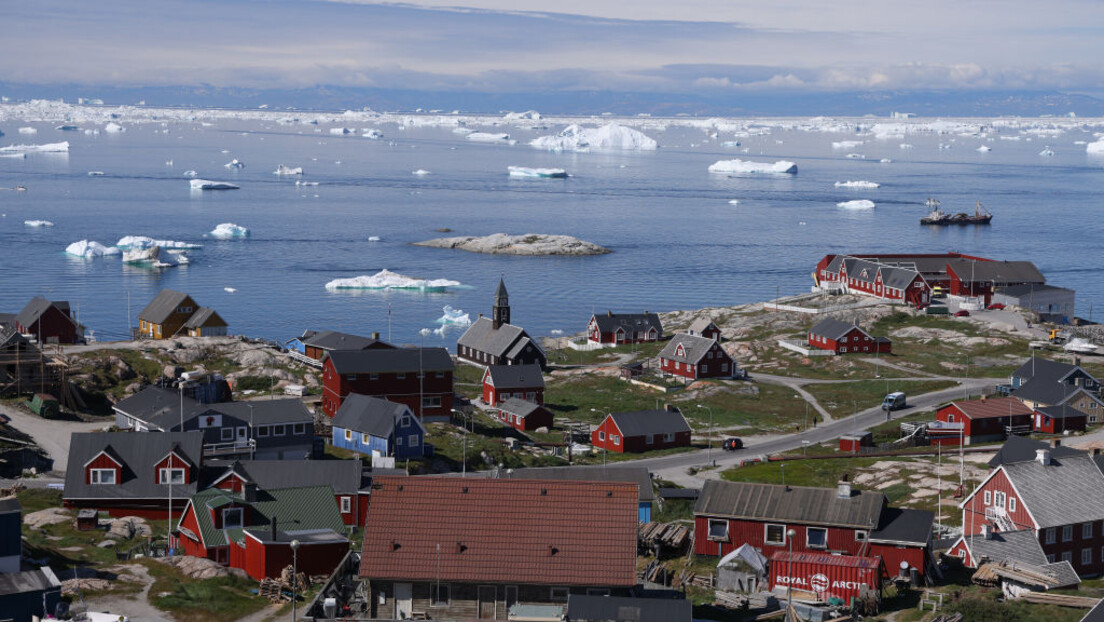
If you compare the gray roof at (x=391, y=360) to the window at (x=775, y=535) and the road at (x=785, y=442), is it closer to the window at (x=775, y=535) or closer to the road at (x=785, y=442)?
the road at (x=785, y=442)

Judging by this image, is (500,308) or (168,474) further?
(500,308)

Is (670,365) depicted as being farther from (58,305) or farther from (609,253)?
(609,253)

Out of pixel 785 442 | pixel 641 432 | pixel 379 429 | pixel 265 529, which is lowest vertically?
pixel 785 442

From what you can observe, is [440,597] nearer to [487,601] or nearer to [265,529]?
[487,601]

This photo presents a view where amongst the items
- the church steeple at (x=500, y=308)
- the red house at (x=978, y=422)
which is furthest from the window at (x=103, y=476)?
the church steeple at (x=500, y=308)

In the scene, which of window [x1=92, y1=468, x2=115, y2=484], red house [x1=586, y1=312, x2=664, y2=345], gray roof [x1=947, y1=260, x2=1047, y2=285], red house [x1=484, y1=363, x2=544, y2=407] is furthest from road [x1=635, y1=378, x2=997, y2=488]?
gray roof [x1=947, y1=260, x2=1047, y2=285]

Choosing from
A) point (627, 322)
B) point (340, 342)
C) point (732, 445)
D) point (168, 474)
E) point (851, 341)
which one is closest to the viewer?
point (168, 474)

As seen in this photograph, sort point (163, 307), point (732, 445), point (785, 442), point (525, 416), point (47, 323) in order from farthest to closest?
point (163, 307) < point (47, 323) < point (525, 416) < point (785, 442) < point (732, 445)

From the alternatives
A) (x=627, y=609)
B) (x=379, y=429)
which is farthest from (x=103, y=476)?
(x=627, y=609)

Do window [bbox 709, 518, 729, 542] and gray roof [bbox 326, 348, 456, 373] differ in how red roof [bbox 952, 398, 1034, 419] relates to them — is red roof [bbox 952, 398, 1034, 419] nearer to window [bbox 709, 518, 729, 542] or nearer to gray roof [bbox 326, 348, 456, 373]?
gray roof [bbox 326, 348, 456, 373]
